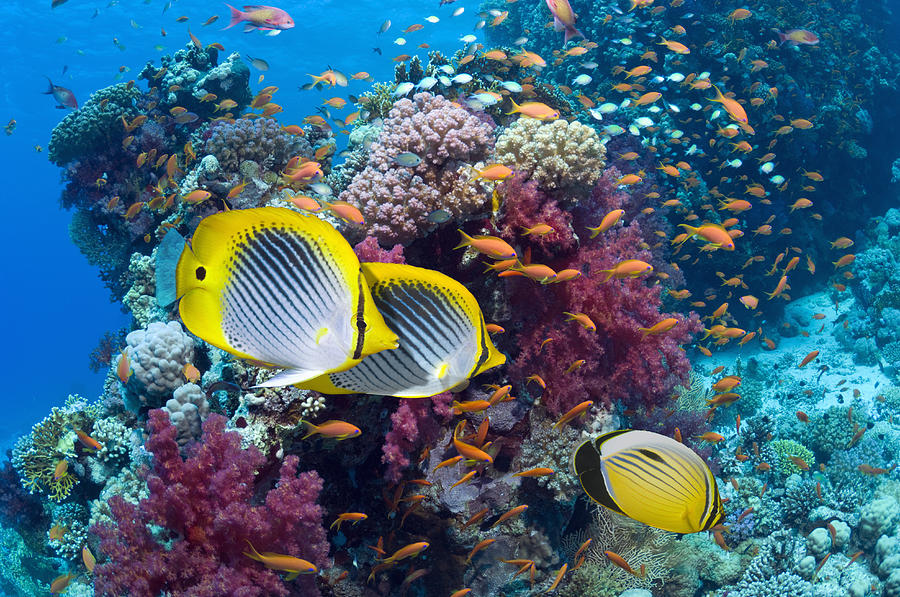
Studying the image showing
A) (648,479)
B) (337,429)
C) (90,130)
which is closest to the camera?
(648,479)

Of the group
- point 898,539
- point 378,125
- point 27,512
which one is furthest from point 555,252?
point 27,512

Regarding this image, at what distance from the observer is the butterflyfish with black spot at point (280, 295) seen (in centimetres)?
107

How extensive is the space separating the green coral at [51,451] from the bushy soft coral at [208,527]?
4.42m

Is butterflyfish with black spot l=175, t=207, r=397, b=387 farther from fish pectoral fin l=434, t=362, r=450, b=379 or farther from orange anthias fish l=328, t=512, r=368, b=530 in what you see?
orange anthias fish l=328, t=512, r=368, b=530

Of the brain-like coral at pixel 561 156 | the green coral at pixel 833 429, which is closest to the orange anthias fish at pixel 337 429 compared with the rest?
the brain-like coral at pixel 561 156

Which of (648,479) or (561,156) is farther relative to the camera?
(561,156)

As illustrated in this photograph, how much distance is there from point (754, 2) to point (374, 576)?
60.4 ft

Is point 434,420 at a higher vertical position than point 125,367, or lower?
higher

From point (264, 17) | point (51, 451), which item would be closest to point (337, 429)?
point (51, 451)

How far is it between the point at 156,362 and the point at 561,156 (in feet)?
15.2

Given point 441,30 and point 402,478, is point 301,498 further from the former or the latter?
point 441,30

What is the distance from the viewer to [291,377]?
108 cm

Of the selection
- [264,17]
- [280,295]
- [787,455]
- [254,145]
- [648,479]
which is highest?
[264,17]

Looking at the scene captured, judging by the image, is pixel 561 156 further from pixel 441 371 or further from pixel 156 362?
pixel 156 362
